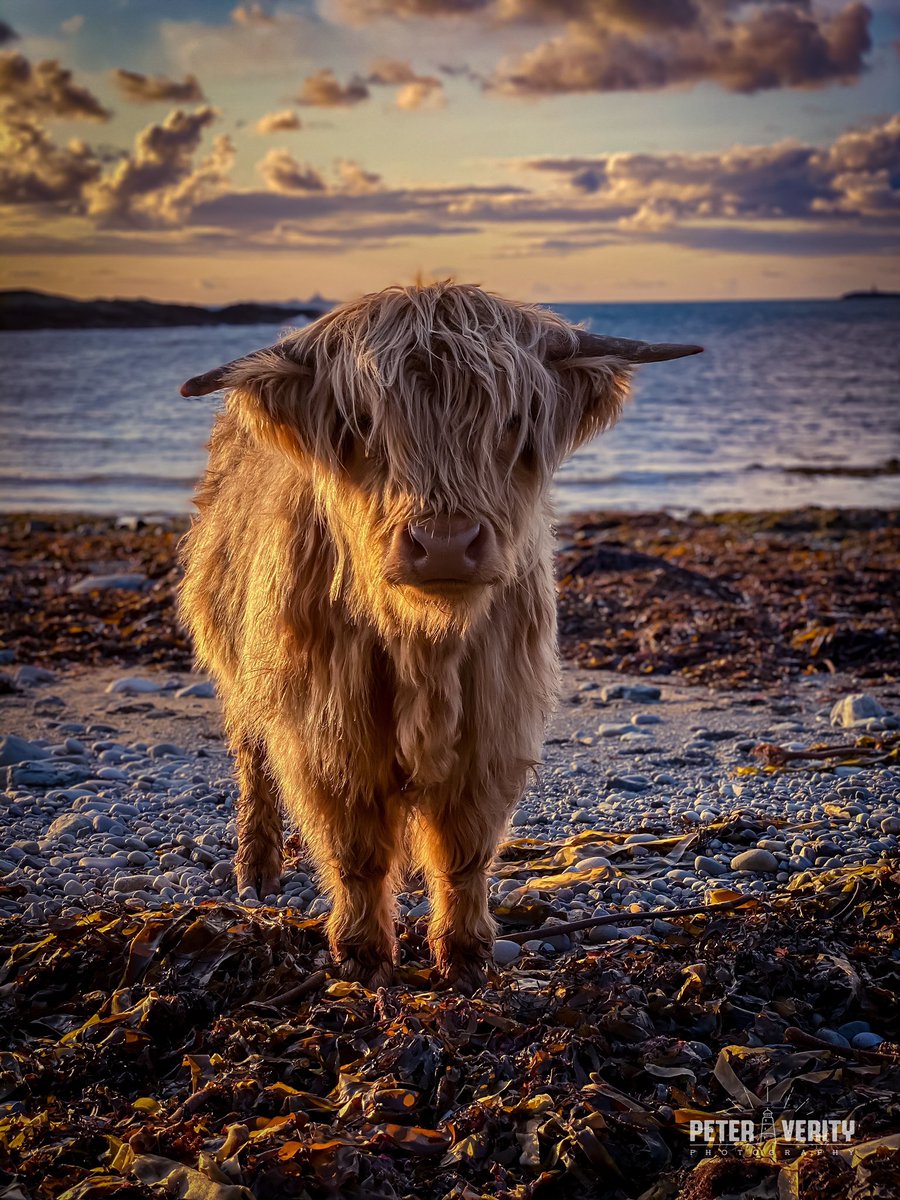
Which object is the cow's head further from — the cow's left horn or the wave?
the wave

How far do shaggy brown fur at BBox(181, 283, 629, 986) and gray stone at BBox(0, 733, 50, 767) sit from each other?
2.22 meters

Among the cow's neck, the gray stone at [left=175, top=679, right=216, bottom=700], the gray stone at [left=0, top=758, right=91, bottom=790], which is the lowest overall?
the gray stone at [left=175, top=679, right=216, bottom=700]

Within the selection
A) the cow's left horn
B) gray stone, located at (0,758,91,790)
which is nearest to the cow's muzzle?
the cow's left horn

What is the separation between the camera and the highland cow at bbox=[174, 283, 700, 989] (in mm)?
2859

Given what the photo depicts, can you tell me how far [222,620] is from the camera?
427 centimetres

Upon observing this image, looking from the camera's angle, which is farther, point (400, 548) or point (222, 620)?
point (222, 620)

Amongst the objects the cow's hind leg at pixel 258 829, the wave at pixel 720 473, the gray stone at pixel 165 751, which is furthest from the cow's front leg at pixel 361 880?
the wave at pixel 720 473

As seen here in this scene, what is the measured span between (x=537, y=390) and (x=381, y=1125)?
192cm

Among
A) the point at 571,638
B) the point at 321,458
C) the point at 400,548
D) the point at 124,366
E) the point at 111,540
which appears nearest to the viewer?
the point at 400,548

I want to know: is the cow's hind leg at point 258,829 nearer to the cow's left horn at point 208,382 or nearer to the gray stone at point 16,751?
the gray stone at point 16,751

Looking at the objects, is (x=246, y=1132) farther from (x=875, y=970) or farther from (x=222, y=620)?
(x=222, y=620)

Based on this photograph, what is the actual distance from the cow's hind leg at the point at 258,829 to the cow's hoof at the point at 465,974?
113cm

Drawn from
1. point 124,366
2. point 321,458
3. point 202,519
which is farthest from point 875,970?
point 124,366

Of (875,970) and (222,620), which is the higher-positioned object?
(222,620)
